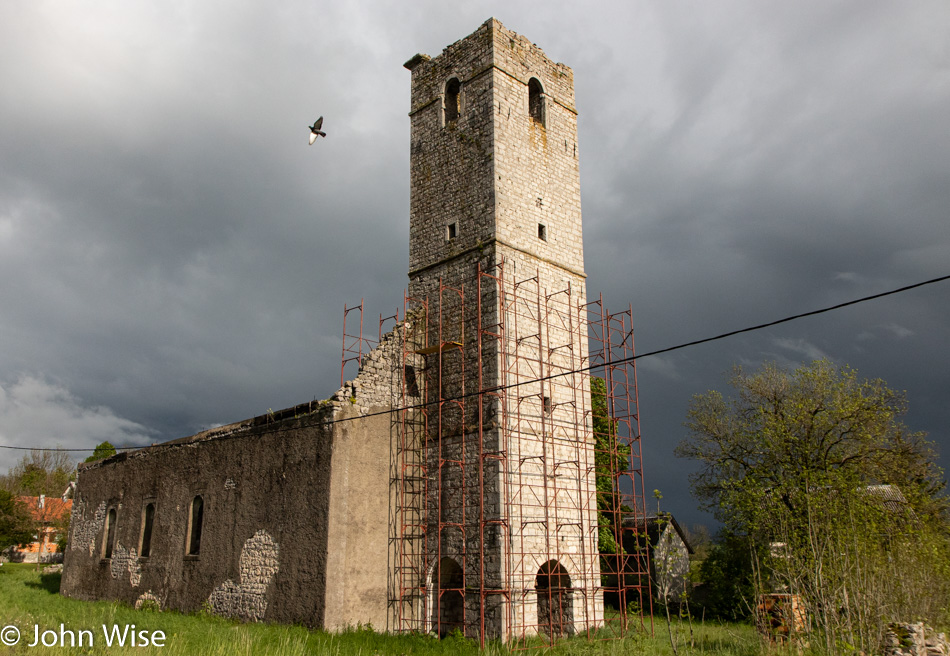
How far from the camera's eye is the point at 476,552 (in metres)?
17.4

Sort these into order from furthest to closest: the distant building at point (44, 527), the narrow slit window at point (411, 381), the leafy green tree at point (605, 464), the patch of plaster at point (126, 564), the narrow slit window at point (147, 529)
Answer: the distant building at point (44, 527), the narrow slit window at point (147, 529), the patch of plaster at point (126, 564), the leafy green tree at point (605, 464), the narrow slit window at point (411, 381)

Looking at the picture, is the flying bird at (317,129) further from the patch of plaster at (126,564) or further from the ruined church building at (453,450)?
the patch of plaster at (126,564)

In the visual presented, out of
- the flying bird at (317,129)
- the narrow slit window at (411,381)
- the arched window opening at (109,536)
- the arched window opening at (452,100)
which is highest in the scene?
the arched window opening at (452,100)

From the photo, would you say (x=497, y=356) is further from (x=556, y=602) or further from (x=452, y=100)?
(x=452, y=100)

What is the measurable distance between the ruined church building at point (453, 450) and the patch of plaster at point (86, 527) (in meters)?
3.66

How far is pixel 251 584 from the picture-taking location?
1809 centimetres

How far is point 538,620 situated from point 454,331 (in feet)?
25.4

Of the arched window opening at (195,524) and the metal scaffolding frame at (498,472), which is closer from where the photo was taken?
the metal scaffolding frame at (498,472)

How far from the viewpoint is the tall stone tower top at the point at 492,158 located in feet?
66.1

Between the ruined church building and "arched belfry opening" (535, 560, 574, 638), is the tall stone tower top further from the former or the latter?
"arched belfry opening" (535, 560, 574, 638)

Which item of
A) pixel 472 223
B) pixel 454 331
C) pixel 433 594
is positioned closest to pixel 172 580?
pixel 433 594

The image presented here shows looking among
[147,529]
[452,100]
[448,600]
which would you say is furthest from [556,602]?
[452,100]

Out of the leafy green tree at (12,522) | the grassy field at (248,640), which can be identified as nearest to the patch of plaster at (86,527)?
the grassy field at (248,640)

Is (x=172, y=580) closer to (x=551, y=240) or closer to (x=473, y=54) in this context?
(x=551, y=240)
